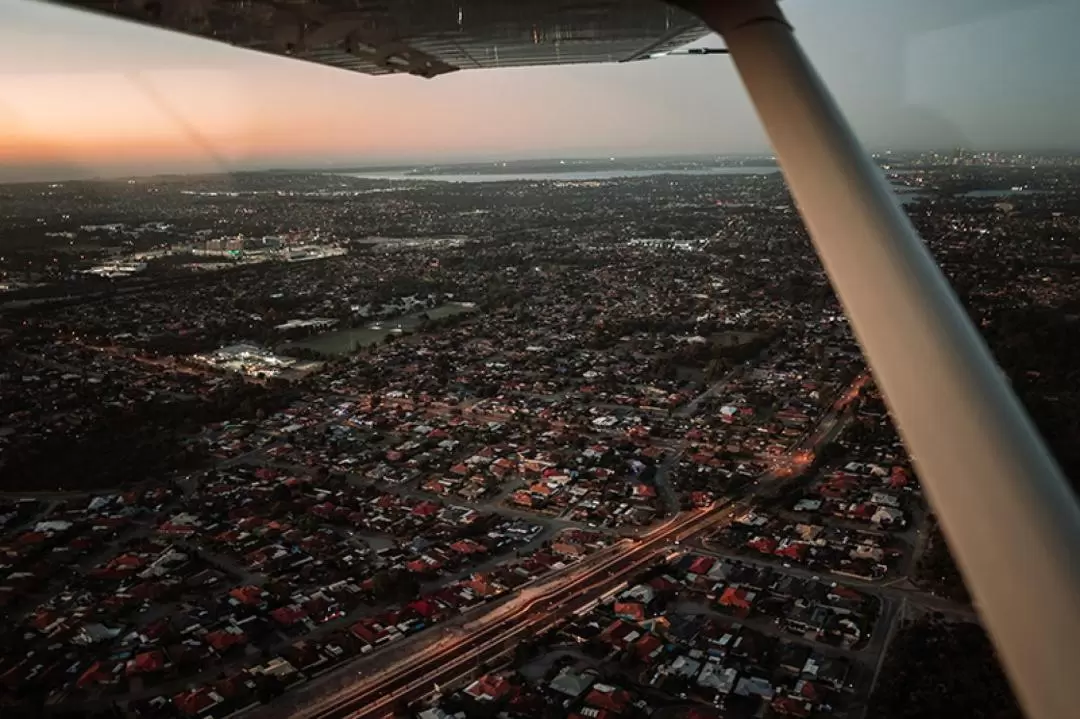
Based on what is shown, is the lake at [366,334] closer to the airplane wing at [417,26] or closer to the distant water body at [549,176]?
the airplane wing at [417,26]

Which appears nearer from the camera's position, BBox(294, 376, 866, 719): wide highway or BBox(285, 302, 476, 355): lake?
BBox(294, 376, 866, 719): wide highway

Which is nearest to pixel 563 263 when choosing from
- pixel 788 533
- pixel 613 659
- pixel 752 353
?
pixel 752 353

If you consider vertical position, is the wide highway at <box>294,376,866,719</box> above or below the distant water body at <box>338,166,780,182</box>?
below

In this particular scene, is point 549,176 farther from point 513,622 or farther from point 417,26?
point 417,26

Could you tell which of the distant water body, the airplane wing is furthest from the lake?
the distant water body

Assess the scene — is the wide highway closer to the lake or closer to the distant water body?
the lake

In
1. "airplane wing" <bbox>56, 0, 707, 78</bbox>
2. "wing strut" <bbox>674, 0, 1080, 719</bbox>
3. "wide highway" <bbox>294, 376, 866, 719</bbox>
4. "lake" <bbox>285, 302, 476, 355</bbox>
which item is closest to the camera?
"wing strut" <bbox>674, 0, 1080, 719</bbox>

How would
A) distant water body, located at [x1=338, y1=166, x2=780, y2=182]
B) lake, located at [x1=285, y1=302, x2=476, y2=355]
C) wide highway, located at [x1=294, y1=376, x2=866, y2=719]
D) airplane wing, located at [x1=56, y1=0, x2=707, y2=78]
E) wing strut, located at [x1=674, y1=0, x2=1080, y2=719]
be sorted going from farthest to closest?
1. distant water body, located at [x1=338, y1=166, x2=780, y2=182]
2. lake, located at [x1=285, y1=302, x2=476, y2=355]
3. wide highway, located at [x1=294, y1=376, x2=866, y2=719]
4. airplane wing, located at [x1=56, y1=0, x2=707, y2=78]
5. wing strut, located at [x1=674, y1=0, x2=1080, y2=719]

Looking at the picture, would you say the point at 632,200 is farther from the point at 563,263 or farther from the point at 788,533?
the point at 788,533
